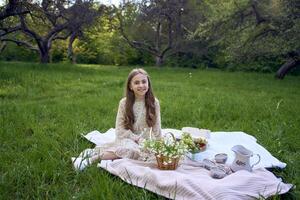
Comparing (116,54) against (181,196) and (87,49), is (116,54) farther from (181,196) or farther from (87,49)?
(181,196)

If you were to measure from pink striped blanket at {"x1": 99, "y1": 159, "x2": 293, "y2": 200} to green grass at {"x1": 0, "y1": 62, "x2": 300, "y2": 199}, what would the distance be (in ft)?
0.37

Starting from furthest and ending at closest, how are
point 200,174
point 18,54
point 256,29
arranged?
1. point 18,54
2. point 256,29
3. point 200,174

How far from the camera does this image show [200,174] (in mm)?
3652

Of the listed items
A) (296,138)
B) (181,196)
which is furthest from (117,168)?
(296,138)

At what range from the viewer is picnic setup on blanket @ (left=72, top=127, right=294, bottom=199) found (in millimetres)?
3172

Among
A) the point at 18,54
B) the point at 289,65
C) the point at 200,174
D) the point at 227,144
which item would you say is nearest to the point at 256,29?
the point at 289,65

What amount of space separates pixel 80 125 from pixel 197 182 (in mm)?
2999

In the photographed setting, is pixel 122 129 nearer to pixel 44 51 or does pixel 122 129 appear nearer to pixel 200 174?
pixel 200 174

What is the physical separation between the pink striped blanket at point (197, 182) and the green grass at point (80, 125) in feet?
0.37

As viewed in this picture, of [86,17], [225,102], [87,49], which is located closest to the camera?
[225,102]

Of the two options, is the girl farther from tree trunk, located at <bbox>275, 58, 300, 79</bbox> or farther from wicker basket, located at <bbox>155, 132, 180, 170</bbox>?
tree trunk, located at <bbox>275, 58, 300, 79</bbox>

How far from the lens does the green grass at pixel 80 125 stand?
3.51 meters

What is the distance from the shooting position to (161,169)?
3730 millimetres

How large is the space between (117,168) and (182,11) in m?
20.0
